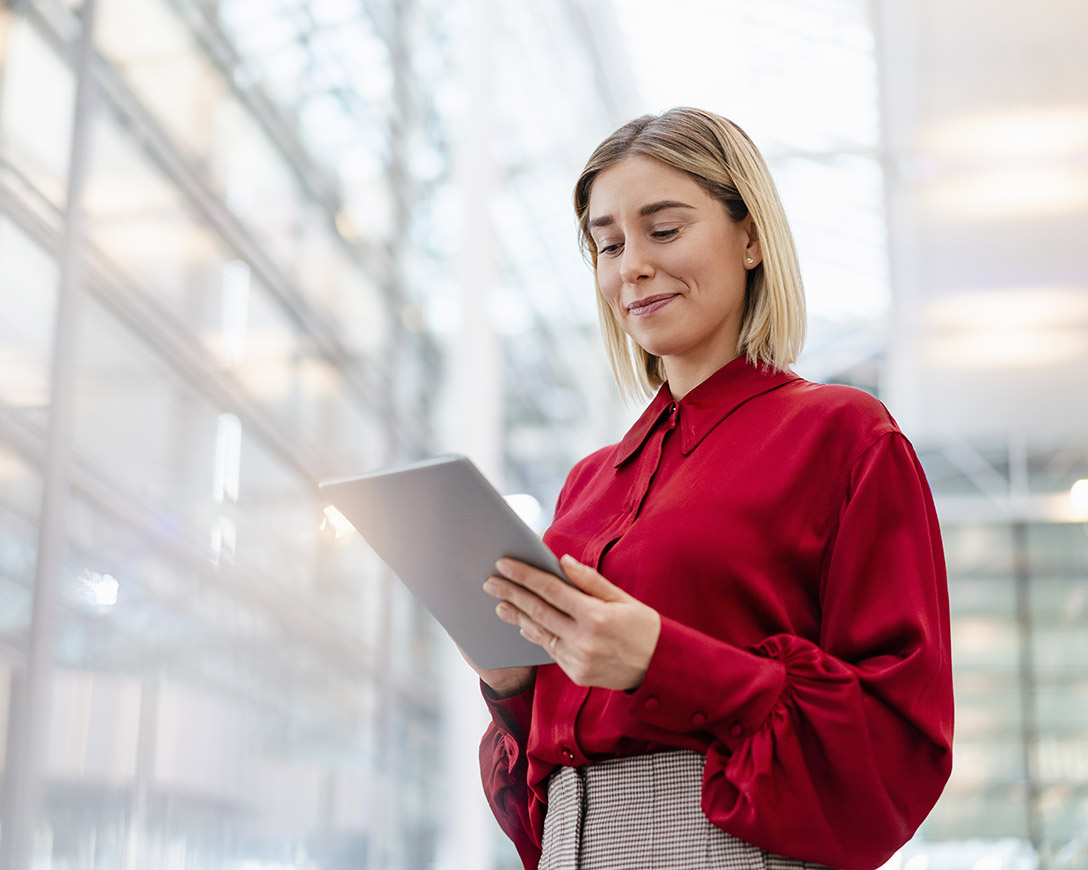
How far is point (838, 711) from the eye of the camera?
1168mm

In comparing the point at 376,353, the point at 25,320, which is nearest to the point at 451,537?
the point at 25,320

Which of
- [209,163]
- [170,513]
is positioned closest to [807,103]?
Result: [209,163]

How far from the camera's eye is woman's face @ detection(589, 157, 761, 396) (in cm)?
143

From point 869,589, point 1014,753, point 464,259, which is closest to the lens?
point 869,589

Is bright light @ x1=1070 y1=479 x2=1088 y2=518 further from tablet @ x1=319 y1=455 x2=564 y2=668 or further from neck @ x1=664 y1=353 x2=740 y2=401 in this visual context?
tablet @ x1=319 y1=455 x2=564 y2=668

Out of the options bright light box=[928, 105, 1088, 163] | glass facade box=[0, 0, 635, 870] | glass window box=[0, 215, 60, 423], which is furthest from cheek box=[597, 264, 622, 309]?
bright light box=[928, 105, 1088, 163]

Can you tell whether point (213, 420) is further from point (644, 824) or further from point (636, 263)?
point (644, 824)

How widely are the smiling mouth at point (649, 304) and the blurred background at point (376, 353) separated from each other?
47 cm

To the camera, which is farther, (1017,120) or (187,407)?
(1017,120)

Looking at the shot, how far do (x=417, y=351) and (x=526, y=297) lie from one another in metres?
2.08

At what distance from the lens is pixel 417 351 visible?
559cm

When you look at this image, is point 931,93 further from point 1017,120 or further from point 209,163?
point 209,163

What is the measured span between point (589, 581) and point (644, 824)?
0.92 feet

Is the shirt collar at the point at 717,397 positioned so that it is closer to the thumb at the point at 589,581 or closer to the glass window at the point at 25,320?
the thumb at the point at 589,581
